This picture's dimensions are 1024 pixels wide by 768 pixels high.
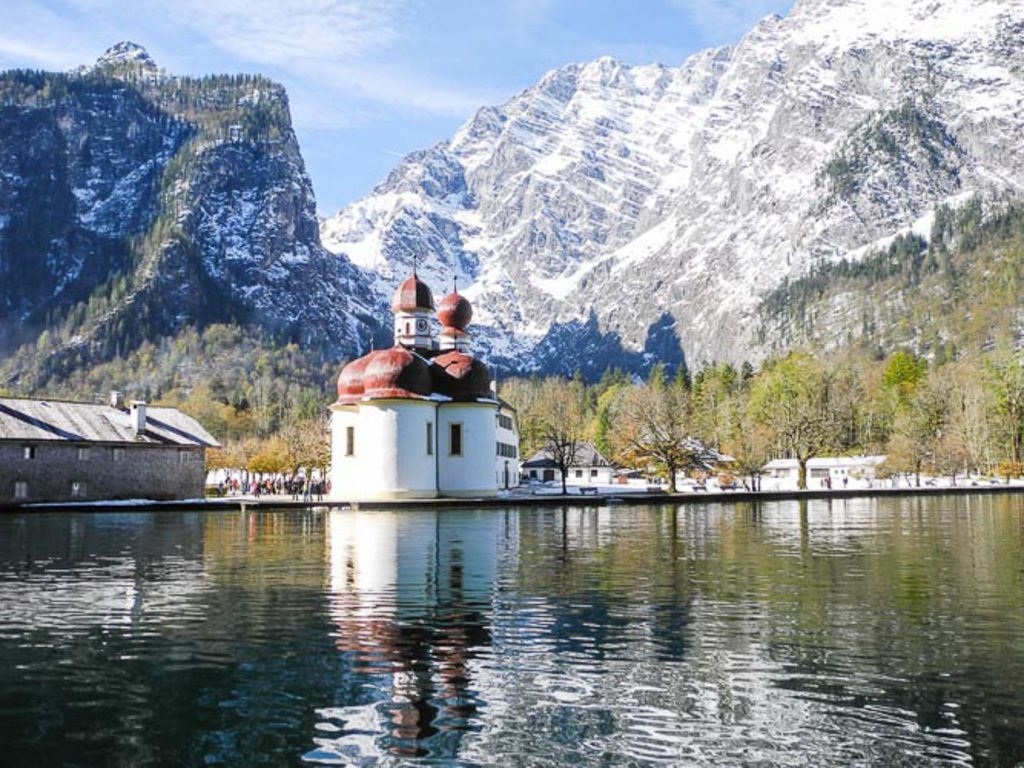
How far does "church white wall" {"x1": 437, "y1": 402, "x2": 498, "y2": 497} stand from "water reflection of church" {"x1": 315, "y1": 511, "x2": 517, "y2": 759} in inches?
1444

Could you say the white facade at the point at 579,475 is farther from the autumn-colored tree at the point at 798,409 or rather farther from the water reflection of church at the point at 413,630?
the water reflection of church at the point at 413,630

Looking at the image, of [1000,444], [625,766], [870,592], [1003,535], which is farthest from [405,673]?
[1000,444]

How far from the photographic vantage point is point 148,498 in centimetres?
7256

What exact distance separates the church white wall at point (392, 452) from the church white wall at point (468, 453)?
88.2 inches

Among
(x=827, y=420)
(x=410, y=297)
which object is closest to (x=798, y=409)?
(x=827, y=420)

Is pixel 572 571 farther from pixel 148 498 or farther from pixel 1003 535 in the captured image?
pixel 148 498

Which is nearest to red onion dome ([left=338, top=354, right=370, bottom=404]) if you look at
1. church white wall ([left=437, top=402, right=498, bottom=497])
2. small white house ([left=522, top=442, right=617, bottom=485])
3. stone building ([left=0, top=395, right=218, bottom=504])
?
church white wall ([left=437, top=402, right=498, bottom=497])

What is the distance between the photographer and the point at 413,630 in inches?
677

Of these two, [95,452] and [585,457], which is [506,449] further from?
[585,457]

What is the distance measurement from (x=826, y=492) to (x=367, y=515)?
Result: 41.3 meters

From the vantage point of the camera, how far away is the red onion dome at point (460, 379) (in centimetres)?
7512

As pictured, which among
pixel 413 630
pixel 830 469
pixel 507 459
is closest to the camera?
pixel 413 630

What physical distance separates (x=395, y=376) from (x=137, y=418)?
19.8 meters

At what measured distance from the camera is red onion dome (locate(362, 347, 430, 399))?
71.0m
